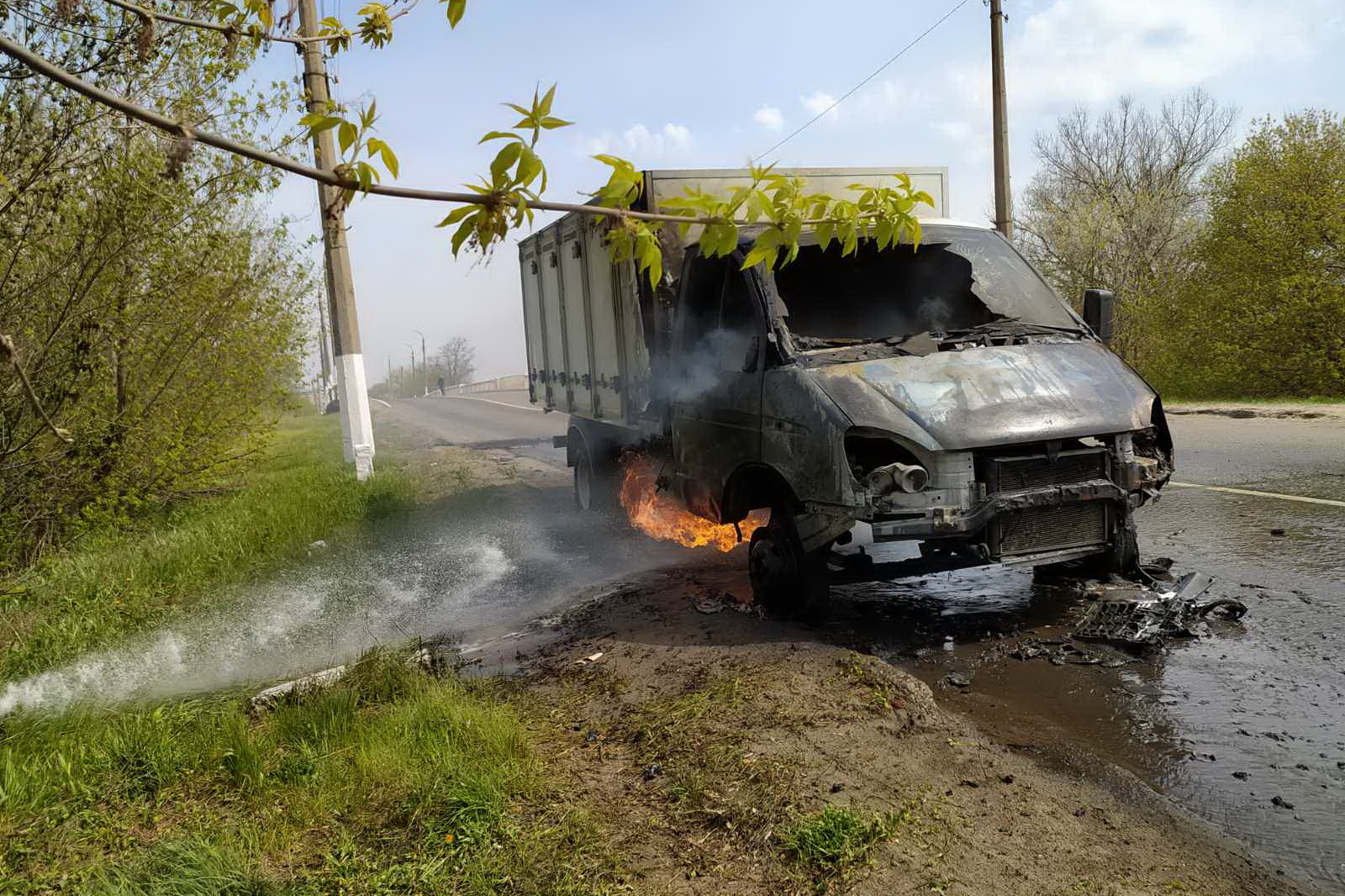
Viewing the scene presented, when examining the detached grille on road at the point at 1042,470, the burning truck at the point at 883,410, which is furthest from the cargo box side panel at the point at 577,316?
the detached grille on road at the point at 1042,470

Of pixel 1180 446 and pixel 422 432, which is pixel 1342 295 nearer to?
pixel 1180 446

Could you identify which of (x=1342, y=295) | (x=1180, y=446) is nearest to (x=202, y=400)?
(x=1180, y=446)

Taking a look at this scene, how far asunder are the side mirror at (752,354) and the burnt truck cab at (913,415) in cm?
2

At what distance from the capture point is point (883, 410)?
4.70 meters

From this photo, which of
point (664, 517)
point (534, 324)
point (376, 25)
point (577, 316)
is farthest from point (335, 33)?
point (534, 324)

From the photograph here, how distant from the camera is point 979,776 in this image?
3.39 m

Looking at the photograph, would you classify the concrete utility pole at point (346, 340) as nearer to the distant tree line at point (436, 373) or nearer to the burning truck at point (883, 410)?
the burning truck at point (883, 410)

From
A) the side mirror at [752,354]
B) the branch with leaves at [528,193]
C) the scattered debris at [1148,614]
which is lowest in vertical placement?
the scattered debris at [1148,614]

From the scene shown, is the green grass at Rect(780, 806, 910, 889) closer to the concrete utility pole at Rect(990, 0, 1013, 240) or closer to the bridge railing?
the concrete utility pole at Rect(990, 0, 1013, 240)

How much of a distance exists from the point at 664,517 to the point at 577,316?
114 inches

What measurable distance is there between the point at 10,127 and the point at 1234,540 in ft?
26.9

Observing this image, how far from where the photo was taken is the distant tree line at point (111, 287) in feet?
19.3

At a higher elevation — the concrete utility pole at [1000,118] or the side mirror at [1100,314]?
the concrete utility pole at [1000,118]

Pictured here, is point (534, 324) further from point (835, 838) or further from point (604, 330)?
point (835, 838)
